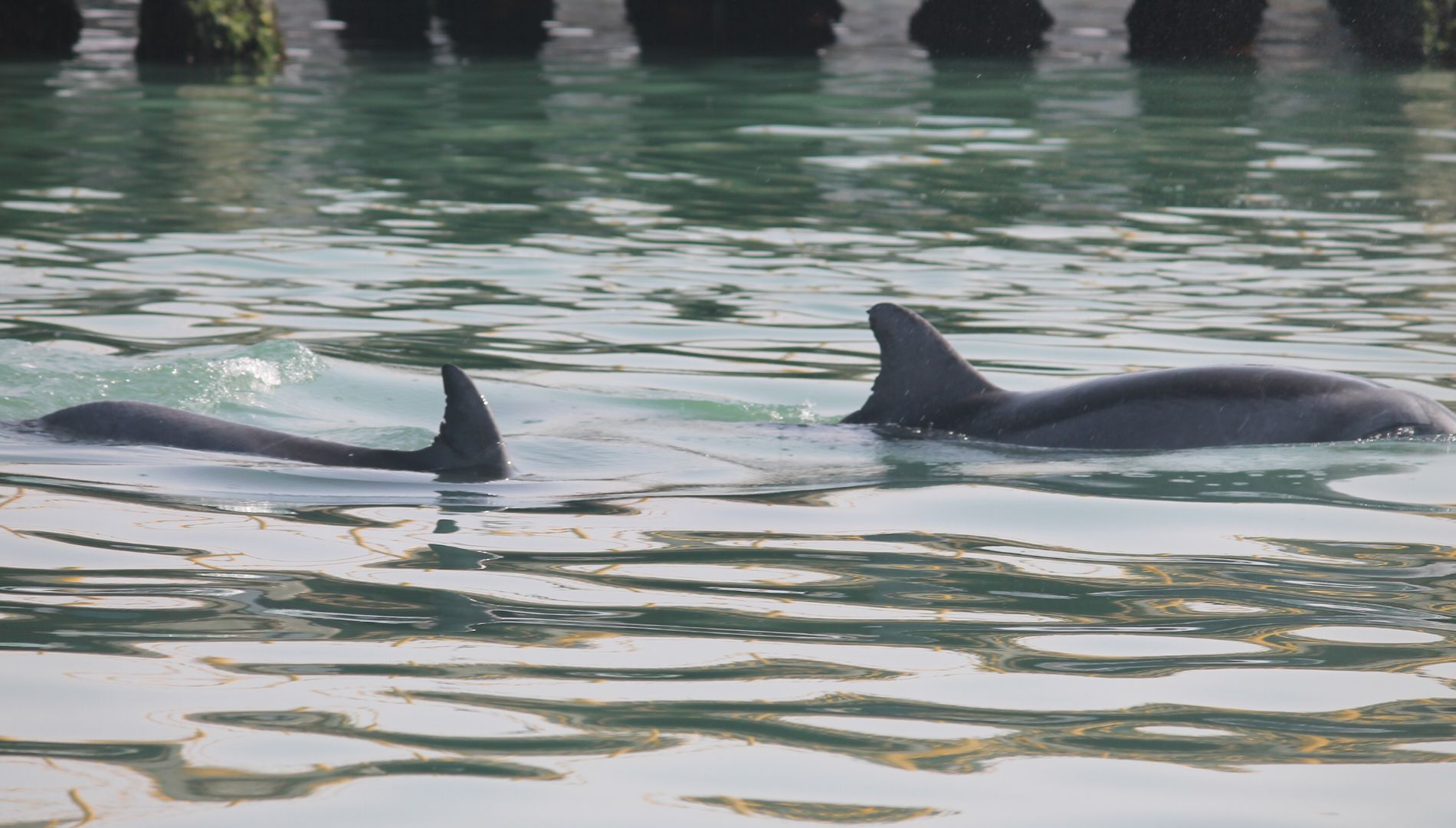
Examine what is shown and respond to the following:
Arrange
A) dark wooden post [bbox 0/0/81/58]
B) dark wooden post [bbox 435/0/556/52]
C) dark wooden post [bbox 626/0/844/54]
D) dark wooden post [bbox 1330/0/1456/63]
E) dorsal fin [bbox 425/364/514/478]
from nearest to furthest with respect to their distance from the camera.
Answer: dorsal fin [bbox 425/364/514/478] < dark wooden post [bbox 0/0/81/58] < dark wooden post [bbox 1330/0/1456/63] < dark wooden post [bbox 435/0/556/52] < dark wooden post [bbox 626/0/844/54]

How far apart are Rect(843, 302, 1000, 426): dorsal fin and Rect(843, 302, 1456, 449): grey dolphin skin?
0.37ft

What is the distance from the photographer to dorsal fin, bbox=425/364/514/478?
6.60 metres

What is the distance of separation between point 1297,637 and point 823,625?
1.11 metres

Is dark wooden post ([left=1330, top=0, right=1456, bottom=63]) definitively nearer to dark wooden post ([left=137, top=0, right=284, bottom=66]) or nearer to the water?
the water

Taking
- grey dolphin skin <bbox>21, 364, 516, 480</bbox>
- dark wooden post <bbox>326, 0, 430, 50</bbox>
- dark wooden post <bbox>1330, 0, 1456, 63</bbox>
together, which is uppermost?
dark wooden post <bbox>1330, 0, 1456, 63</bbox>

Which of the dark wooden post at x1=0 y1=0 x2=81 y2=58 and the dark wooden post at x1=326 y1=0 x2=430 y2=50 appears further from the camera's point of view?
the dark wooden post at x1=326 y1=0 x2=430 y2=50

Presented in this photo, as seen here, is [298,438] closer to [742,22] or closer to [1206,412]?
[1206,412]

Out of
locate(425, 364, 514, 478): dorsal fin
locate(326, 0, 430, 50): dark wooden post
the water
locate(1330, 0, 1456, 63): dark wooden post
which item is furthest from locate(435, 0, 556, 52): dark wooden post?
locate(425, 364, 514, 478): dorsal fin

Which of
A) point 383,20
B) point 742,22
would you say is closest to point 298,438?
point 742,22

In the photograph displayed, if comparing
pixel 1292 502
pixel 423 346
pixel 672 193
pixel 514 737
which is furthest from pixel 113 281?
pixel 514 737

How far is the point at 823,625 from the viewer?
15.6ft

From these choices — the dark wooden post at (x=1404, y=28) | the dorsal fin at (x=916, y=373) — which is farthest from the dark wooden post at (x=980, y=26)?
the dorsal fin at (x=916, y=373)

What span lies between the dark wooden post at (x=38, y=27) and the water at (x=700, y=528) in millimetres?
15148

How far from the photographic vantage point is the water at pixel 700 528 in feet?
12.1
